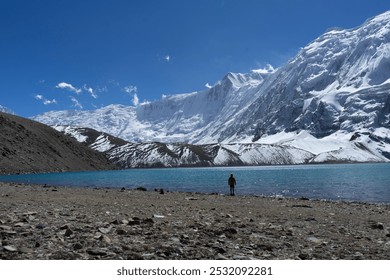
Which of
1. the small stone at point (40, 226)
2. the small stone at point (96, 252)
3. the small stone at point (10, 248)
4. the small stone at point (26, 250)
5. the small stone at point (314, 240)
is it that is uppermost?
the small stone at point (40, 226)

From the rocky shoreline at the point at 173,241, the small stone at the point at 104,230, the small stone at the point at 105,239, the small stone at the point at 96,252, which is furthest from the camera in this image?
the small stone at the point at 104,230

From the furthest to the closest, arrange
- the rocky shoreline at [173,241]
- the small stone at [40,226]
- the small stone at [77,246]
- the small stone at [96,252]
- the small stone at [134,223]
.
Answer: the small stone at [134,223]
the small stone at [40,226]
the small stone at [77,246]
the rocky shoreline at [173,241]
the small stone at [96,252]

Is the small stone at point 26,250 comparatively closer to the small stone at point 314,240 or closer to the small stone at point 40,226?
the small stone at point 40,226

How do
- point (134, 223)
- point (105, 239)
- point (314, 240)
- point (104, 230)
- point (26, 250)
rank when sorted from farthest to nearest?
point (134, 223) → point (314, 240) → point (104, 230) → point (105, 239) → point (26, 250)

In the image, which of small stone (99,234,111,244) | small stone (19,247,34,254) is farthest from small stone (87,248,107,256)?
small stone (19,247,34,254)

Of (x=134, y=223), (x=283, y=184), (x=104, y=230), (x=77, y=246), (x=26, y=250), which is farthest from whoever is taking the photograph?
(x=283, y=184)

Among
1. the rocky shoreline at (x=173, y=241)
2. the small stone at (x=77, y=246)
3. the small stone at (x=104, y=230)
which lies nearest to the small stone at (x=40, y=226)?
the rocky shoreline at (x=173, y=241)

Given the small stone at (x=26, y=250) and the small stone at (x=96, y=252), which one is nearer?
the small stone at (x=26, y=250)

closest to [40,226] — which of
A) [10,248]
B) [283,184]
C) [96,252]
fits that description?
[10,248]

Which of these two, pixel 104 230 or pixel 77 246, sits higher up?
pixel 104 230

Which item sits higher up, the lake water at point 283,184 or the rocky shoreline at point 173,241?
the lake water at point 283,184

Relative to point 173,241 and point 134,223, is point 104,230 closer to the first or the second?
point 134,223
